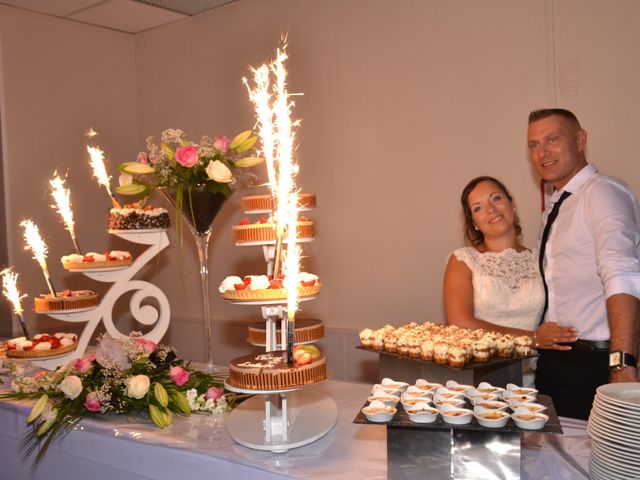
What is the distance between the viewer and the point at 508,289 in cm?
302

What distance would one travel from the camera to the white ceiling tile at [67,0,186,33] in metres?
5.30

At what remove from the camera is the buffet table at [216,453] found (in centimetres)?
172

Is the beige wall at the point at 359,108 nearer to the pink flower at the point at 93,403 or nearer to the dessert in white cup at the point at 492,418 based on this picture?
the dessert in white cup at the point at 492,418

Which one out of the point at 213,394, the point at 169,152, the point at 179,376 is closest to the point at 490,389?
the point at 213,394

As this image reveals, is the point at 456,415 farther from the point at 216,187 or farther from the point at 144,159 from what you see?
the point at 144,159

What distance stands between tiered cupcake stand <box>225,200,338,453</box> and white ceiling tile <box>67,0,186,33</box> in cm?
376

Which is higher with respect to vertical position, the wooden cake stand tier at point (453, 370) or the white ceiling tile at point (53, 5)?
the white ceiling tile at point (53, 5)

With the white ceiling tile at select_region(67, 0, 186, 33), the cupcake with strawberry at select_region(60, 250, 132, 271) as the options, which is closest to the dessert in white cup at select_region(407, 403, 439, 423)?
the cupcake with strawberry at select_region(60, 250, 132, 271)

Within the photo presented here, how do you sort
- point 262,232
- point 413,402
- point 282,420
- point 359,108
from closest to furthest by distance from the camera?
point 413,402 < point 282,420 < point 262,232 < point 359,108

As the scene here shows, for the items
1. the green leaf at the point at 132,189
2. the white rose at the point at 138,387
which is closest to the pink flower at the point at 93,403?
the white rose at the point at 138,387

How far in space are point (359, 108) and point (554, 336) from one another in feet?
7.98

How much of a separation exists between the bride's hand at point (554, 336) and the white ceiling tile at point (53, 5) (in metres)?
4.29

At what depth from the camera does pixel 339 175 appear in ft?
15.6

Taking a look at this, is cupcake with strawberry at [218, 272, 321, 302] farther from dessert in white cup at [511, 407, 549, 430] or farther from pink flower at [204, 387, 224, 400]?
dessert in white cup at [511, 407, 549, 430]
